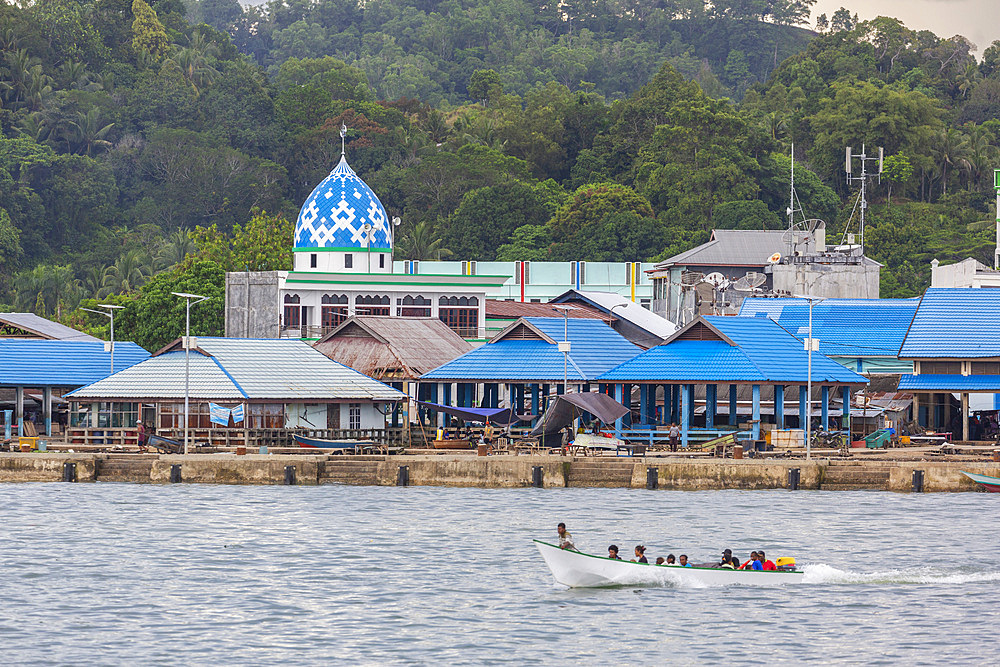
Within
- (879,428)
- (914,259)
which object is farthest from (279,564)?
(914,259)

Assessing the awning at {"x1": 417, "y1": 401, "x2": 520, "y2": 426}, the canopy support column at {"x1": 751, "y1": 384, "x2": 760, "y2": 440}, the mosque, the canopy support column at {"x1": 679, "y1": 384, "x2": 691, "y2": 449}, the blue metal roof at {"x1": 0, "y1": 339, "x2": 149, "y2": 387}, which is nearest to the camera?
the canopy support column at {"x1": 751, "y1": 384, "x2": 760, "y2": 440}

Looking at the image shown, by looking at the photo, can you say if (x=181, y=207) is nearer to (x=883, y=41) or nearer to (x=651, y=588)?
(x=883, y=41)

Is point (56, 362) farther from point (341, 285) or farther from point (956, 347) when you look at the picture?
point (956, 347)

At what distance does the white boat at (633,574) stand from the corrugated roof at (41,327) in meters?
41.5

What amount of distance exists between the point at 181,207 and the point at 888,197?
187 feet

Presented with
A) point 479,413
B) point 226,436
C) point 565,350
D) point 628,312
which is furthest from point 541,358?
point 628,312

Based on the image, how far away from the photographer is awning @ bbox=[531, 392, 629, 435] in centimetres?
6044

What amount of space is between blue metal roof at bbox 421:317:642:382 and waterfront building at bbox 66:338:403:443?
10.2 feet

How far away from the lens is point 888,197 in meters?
134

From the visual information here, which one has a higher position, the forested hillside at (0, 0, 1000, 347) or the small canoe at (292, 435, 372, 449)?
the forested hillside at (0, 0, 1000, 347)

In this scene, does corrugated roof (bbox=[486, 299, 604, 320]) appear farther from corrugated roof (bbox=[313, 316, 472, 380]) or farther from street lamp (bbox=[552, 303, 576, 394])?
street lamp (bbox=[552, 303, 576, 394])

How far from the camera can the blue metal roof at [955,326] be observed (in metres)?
65.0

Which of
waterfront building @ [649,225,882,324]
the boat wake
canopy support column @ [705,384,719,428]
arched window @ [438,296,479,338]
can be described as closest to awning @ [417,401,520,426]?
canopy support column @ [705,384,719,428]

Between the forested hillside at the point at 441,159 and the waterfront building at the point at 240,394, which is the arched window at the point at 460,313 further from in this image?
the forested hillside at the point at 441,159
